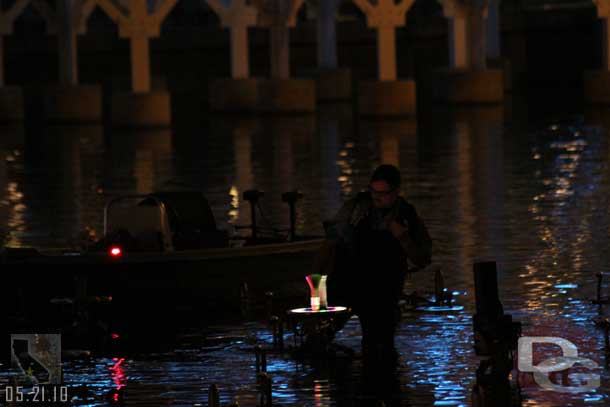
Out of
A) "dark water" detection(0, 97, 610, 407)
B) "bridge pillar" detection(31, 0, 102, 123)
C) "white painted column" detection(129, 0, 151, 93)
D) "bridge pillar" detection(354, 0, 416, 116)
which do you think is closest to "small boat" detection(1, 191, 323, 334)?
"dark water" detection(0, 97, 610, 407)

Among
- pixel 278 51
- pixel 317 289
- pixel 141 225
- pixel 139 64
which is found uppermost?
pixel 278 51

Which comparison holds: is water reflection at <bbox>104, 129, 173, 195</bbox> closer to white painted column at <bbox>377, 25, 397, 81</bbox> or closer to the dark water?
the dark water

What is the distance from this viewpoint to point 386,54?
4306cm

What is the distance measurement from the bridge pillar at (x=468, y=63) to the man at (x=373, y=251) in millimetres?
Answer: 32938

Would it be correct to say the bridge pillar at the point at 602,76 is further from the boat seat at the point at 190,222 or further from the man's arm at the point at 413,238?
the man's arm at the point at 413,238

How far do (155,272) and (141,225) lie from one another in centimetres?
81

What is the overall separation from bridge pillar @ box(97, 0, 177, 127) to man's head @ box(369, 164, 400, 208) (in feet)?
95.8

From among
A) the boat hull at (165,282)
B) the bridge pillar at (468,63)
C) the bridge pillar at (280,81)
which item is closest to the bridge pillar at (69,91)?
the bridge pillar at (280,81)

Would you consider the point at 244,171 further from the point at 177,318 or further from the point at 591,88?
the point at 591,88

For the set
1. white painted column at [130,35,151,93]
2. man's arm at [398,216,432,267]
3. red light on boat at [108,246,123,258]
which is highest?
white painted column at [130,35,151,93]

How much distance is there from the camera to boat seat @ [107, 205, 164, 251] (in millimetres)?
13422

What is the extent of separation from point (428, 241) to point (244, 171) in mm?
15912

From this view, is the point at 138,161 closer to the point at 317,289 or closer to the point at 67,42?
the point at 67,42

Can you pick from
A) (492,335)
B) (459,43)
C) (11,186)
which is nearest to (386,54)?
(459,43)
